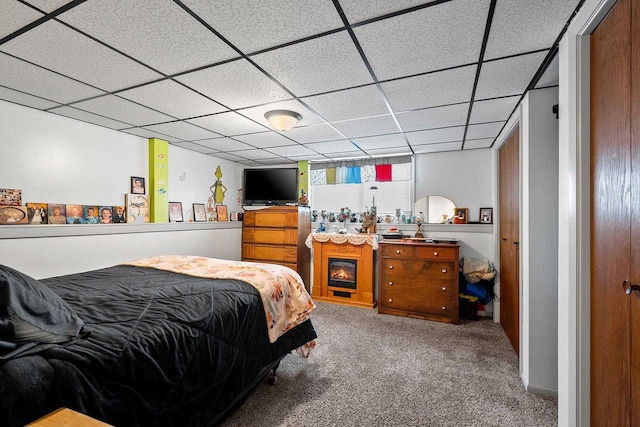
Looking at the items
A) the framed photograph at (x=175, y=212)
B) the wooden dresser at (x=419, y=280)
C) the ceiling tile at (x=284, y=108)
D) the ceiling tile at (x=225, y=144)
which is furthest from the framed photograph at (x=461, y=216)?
the framed photograph at (x=175, y=212)

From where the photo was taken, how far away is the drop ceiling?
1.38m

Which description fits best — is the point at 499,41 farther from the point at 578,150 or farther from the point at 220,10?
the point at 220,10

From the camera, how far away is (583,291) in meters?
1.38

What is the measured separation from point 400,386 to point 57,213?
11.7 ft

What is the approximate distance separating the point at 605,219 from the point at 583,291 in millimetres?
389

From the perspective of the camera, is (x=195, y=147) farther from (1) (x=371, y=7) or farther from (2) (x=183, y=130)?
(1) (x=371, y=7)

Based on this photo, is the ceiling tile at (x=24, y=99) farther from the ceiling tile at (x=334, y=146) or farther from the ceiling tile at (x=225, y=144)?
the ceiling tile at (x=334, y=146)

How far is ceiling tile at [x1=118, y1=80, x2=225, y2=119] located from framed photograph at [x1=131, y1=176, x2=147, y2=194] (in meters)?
1.29

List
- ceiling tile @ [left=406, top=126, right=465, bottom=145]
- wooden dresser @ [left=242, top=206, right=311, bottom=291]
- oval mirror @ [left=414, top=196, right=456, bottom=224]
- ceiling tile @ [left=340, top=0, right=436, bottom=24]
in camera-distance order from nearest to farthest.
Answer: ceiling tile @ [left=340, top=0, right=436, bottom=24]
ceiling tile @ [left=406, top=126, right=465, bottom=145]
oval mirror @ [left=414, top=196, right=456, bottom=224]
wooden dresser @ [left=242, top=206, right=311, bottom=291]

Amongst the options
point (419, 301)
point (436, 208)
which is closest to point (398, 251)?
point (419, 301)

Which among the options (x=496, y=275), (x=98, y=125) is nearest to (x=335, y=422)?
(x=496, y=275)

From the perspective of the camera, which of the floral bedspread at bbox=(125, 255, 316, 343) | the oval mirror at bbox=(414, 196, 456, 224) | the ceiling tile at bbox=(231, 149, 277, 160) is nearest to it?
the floral bedspread at bbox=(125, 255, 316, 343)

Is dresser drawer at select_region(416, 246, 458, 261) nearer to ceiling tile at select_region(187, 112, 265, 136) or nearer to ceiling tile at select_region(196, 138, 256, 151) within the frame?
ceiling tile at select_region(187, 112, 265, 136)

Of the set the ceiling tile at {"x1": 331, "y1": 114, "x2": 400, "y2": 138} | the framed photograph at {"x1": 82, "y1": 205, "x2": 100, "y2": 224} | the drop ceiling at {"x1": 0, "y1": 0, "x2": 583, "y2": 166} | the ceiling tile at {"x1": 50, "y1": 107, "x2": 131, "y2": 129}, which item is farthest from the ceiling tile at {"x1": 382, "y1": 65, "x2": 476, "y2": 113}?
the framed photograph at {"x1": 82, "y1": 205, "x2": 100, "y2": 224}
